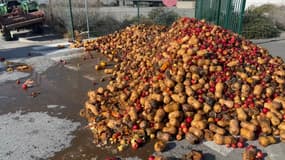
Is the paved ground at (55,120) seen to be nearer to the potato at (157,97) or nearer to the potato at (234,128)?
the potato at (234,128)

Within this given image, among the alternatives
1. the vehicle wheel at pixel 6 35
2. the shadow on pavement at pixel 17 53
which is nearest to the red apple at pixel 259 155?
the shadow on pavement at pixel 17 53

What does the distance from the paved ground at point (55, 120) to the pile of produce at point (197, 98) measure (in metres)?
0.15

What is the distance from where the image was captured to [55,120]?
4539 mm

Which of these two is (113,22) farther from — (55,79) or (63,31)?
(55,79)

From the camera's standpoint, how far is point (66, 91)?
5793 millimetres

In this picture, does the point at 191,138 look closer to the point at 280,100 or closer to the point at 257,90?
the point at 257,90

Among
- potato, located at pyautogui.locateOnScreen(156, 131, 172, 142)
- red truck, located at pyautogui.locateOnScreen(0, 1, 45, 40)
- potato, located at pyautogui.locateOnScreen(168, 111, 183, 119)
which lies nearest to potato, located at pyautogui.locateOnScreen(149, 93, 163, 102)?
potato, located at pyautogui.locateOnScreen(168, 111, 183, 119)

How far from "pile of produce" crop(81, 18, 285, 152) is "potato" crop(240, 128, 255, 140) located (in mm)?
13

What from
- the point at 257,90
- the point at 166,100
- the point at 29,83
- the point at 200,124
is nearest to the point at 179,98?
the point at 166,100

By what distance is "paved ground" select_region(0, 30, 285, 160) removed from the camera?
359 centimetres

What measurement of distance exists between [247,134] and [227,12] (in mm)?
6275

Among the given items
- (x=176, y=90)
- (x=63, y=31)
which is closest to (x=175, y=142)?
(x=176, y=90)

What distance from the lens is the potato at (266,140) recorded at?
139 inches

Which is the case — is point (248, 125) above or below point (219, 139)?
A: above
